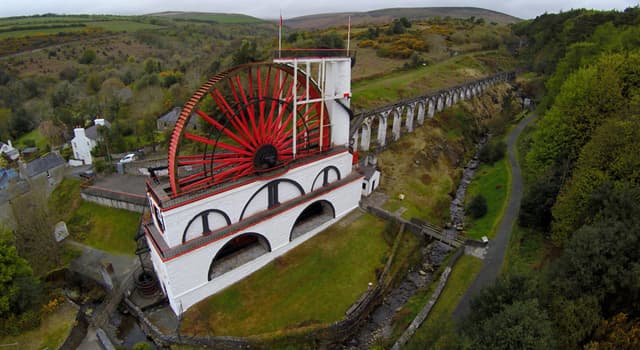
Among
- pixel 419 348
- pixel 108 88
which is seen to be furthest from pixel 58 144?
pixel 419 348

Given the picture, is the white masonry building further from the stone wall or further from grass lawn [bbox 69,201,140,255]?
the stone wall

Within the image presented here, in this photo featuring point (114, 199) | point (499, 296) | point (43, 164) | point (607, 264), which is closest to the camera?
point (499, 296)

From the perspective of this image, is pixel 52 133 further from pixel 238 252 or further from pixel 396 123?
pixel 396 123

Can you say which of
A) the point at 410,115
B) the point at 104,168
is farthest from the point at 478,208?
the point at 104,168

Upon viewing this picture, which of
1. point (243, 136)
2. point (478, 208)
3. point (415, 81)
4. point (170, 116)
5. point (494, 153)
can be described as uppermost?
point (415, 81)

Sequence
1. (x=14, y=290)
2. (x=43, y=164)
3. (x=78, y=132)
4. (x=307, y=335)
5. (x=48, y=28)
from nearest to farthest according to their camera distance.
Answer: (x=14, y=290) < (x=307, y=335) < (x=43, y=164) < (x=78, y=132) < (x=48, y=28)

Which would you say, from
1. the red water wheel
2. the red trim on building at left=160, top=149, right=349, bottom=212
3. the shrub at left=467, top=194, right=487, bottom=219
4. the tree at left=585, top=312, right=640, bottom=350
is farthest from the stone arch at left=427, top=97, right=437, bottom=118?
the tree at left=585, top=312, right=640, bottom=350

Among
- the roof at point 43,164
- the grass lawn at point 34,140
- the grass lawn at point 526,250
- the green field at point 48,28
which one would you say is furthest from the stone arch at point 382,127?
the green field at point 48,28

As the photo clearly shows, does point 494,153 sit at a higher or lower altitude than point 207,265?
higher
